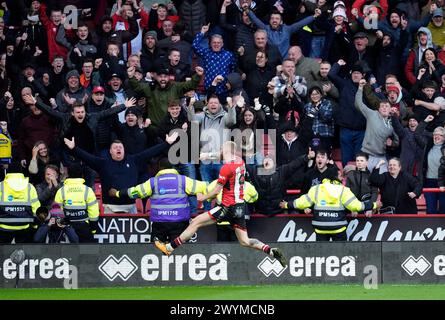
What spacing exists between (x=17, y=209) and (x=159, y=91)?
4.00 meters

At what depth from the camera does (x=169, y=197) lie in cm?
2286

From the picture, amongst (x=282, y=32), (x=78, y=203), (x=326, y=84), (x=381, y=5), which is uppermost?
(x=381, y=5)

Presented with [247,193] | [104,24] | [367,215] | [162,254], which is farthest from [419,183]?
[104,24]

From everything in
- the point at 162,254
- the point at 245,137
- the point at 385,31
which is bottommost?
the point at 162,254

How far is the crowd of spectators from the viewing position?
24594mm

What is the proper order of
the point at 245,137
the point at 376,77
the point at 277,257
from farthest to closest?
the point at 376,77 → the point at 245,137 → the point at 277,257

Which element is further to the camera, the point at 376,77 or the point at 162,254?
the point at 376,77

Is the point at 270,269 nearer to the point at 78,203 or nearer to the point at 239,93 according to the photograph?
the point at 78,203

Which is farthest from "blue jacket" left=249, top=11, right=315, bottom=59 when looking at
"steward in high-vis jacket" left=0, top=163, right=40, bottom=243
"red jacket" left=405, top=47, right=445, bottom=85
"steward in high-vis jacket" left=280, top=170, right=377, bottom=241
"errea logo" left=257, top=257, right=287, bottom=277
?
"steward in high-vis jacket" left=0, top=163, right=40, bottom=243

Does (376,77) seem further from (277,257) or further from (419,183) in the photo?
(277,257)

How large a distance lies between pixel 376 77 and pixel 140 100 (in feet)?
14.7

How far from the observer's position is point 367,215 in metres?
23.9

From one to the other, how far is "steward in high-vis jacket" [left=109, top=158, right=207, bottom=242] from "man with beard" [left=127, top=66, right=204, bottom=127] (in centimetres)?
297

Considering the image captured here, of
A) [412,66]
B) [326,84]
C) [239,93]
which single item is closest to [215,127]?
[239,93]
